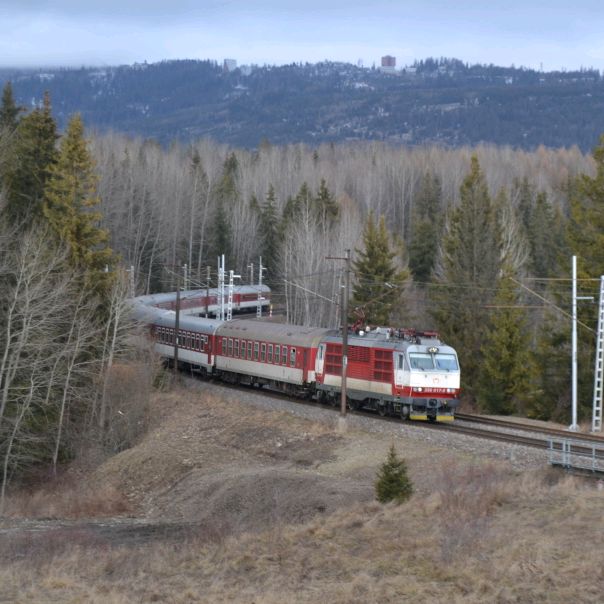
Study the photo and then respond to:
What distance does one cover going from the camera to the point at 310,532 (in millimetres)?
25781

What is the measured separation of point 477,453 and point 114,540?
11845 millimetres

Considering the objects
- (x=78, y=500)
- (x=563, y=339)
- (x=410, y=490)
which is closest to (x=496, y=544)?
(x=410, y=490)

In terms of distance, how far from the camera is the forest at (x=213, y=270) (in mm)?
45969

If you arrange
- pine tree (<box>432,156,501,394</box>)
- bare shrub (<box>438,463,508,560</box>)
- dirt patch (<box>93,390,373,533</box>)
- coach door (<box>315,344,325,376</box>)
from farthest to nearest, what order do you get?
pine tree (<box>432,156,501,394</box>)
coach door (<box>315,344,325,376</box>)
dirt patch (<box>93,390,373,533</box>)
bare shrub (<box>438,463,508,560</box>)

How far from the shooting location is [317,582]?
21.4 metres

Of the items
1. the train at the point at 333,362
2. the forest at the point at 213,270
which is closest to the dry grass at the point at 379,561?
the train at the point at 333,362

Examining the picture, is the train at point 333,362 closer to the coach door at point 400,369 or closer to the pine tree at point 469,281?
the coach door at point 400,369

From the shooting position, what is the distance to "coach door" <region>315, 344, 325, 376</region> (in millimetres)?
44331

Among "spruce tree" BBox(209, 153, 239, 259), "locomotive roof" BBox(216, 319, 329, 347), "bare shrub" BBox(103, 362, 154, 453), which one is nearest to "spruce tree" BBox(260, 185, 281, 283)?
"spruce tree" BBox(209, 153, 239, 259)

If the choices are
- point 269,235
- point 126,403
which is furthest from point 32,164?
point 269,235

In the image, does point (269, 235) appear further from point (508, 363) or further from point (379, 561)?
point (379, 561)

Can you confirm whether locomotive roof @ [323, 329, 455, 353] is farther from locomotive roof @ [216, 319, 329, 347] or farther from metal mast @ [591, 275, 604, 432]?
metal mast @ [591, 275, 604, 432]

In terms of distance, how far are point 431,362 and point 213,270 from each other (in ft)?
216

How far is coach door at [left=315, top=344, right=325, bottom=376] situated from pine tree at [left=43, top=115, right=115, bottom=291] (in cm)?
1375
